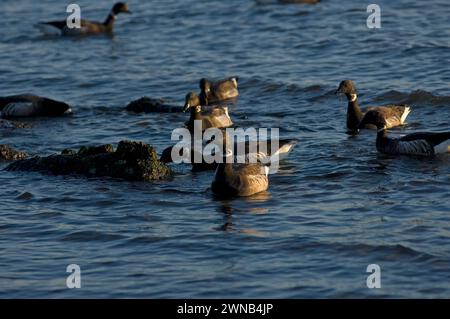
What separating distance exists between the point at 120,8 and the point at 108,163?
14554mm

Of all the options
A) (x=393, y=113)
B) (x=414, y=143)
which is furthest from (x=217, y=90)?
(x=414, y=143)

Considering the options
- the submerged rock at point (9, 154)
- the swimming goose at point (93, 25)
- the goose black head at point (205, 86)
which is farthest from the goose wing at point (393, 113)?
the swimming goose at point (93, 25)

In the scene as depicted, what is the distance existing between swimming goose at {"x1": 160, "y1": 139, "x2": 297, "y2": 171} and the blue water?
0.75 feet

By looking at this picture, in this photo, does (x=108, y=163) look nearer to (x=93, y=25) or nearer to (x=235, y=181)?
(x=235, y=181)

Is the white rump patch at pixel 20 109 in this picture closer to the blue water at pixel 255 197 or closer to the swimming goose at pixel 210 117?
the blue water at pixel 255 197

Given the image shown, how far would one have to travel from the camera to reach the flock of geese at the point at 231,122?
46.9 ft

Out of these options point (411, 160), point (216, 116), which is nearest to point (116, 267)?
point (411, 160)

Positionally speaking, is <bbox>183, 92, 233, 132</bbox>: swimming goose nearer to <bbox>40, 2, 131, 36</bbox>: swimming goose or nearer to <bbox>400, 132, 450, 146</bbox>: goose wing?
<bbox>400, 132, 450, 146</bbox>: goose wing

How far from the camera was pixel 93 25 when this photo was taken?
2888cm
